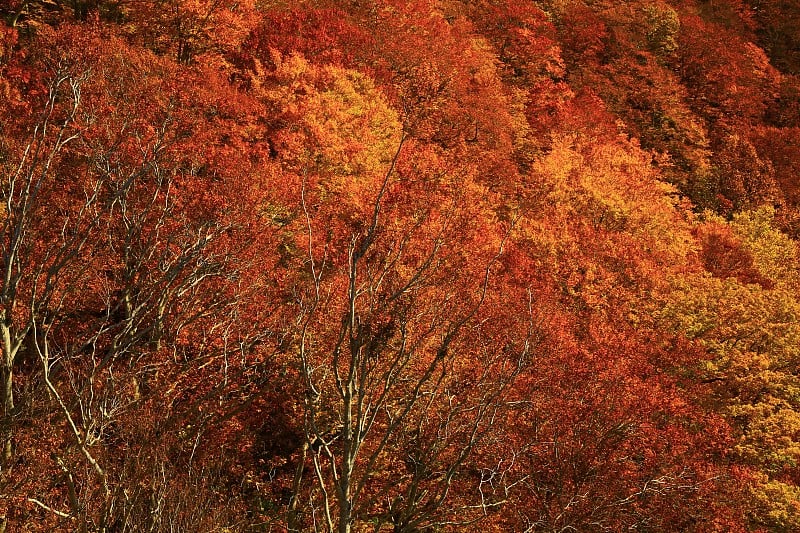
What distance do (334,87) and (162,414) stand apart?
27487 mm

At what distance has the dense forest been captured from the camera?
18.0 metres

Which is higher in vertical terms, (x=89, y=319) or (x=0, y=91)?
(x=0, y=91)

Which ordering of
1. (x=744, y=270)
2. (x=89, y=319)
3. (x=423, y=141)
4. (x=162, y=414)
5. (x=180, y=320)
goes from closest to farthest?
(x=162, y=414)
(x=180, y=320)
(x=89, y=319)
(x=744, y=270)
(x=423, y=141)

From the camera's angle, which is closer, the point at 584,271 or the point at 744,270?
the point at 584,271

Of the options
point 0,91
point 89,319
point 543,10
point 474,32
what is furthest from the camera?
point 543,10

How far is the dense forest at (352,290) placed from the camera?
59.1 feet

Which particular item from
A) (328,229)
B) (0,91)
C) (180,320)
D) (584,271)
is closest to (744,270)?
(584,271)

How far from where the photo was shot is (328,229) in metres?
37.2

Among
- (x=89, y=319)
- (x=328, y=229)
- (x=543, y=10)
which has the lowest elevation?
(x=89, y=319)

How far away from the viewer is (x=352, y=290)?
29.3 feet

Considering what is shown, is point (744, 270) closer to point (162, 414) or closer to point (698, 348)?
point (698, 348)

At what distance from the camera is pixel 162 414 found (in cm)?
2058

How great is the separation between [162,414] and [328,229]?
17845 mm

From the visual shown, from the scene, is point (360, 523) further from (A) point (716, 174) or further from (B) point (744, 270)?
(A) point (716, 174)
